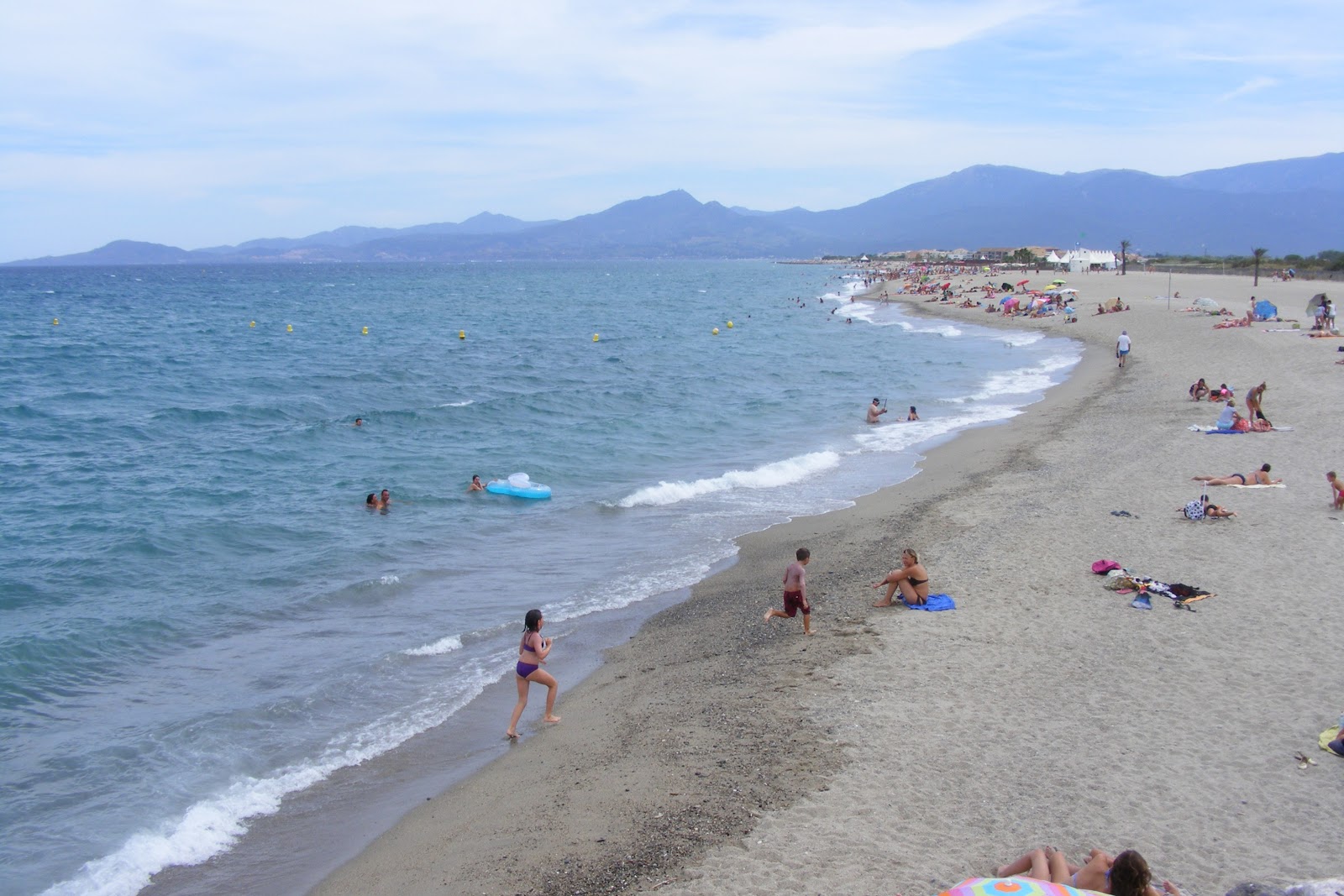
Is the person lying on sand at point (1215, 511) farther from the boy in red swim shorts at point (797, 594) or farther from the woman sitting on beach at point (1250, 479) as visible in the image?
the boy in red swim shorts at point (797, 594)

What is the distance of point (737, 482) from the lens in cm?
2084

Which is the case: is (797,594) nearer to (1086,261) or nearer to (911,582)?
(911,582)

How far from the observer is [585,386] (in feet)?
121

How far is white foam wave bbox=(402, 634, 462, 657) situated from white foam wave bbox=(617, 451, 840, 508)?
24.2ft

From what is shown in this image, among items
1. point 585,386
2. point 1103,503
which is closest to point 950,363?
point 585,386

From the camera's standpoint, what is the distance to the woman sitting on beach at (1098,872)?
5.29 metres

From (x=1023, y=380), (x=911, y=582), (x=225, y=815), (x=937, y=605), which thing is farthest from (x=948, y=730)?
(x=1023, y=380)

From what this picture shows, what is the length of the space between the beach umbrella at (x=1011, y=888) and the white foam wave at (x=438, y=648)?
8.15 meters

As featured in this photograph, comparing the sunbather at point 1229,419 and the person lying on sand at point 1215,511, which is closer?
the person lying on sand at point 1215,511

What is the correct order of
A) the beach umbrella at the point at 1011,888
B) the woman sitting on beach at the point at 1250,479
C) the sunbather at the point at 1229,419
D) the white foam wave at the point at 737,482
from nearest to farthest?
the beach umbrella at the point at 1011,888 → the woman sitting on beach at the point at 1250,479 → the white foam wave at the point at 737,482 → the sunbather at the point at 1229,419

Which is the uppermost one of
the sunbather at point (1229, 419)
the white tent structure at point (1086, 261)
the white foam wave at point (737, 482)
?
the white tent structure at point (1086, 261)

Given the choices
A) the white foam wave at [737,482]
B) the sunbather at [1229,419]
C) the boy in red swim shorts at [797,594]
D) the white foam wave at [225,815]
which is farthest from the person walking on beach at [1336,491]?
the white foam wave at [225,815]

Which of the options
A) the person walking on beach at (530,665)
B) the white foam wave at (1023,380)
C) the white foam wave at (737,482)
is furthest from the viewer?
the white foam wave at (1023,380)

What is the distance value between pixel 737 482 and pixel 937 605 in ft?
31.8
